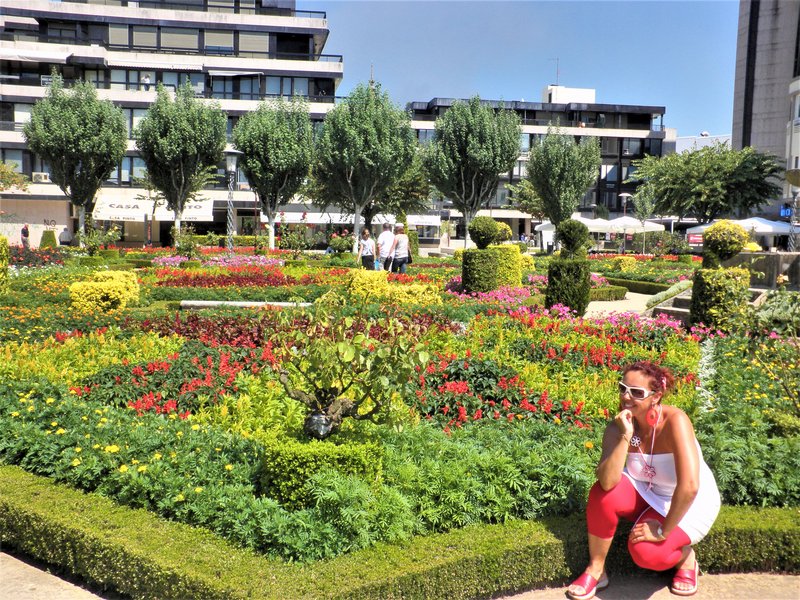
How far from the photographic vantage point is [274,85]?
1778 inches

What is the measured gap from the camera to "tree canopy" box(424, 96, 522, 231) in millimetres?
35594

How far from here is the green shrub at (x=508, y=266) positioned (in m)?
16.1

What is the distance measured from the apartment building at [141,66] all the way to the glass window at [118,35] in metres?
0.06

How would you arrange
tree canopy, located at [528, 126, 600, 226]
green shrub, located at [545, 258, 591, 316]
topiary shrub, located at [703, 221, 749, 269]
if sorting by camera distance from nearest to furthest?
topiary shrub, located at [703, 221, 749, 269]
green shrub, located at [545, 258, 591, 316]
tree canopy, located at [528, 126, 600, 226]

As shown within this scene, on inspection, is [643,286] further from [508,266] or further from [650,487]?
[650,487]

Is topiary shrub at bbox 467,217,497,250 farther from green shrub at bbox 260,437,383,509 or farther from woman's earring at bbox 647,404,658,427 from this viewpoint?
woman's earring at bbox 647,404,658,427

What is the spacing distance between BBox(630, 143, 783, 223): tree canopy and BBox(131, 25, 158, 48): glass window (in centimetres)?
3247

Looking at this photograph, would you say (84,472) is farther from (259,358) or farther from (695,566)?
(695,566)

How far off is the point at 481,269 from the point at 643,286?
749 cm

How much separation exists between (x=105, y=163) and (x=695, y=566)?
36027 millimetres

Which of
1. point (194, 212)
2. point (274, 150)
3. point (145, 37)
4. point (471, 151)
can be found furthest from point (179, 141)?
point (145, 37)

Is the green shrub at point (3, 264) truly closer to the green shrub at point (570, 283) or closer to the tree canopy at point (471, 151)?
the green shrub at point (570, 283)

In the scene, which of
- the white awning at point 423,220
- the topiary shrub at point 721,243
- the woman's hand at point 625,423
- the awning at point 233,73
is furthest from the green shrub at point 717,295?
the white awning at point 423,220

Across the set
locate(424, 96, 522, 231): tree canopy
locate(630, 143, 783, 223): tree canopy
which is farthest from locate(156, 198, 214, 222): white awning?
locate(630, 143, 783, 223): tree canopy
